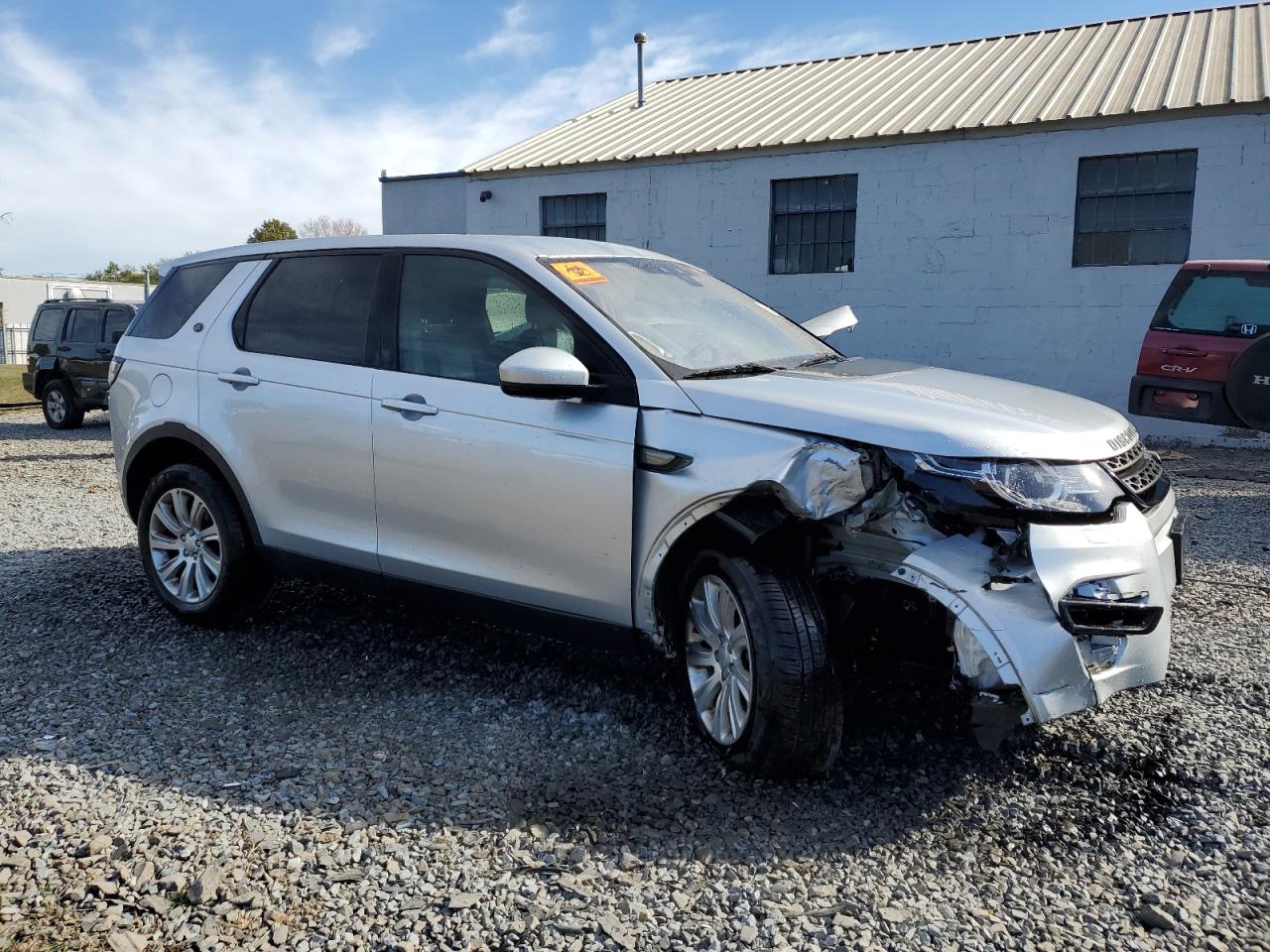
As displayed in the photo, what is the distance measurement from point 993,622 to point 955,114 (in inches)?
501

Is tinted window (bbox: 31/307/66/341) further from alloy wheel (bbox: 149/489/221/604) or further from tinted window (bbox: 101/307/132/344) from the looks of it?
alloy wheel (bbox: 149/489/221/604)

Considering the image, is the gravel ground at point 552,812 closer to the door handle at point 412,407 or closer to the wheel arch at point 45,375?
the door handle at point 412,407

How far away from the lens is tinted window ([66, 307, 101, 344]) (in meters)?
14.5

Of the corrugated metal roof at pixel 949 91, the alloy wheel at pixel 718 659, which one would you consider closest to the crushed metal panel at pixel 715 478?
the alloy wheel at pixel 718 659

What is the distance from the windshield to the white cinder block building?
979 cm

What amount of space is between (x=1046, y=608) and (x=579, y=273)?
81.4 inches

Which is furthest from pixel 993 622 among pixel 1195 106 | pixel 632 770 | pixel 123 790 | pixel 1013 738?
pixel 1195 106

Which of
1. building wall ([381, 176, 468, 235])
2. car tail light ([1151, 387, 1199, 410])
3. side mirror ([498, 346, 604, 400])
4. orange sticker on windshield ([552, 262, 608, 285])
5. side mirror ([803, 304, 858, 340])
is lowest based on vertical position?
car tail light ([1151, 387, 1199, 410])

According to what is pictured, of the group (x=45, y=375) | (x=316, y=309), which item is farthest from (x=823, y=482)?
(x=45, y=375)

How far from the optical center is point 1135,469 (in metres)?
3.27

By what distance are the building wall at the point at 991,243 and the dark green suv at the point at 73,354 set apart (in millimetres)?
8609

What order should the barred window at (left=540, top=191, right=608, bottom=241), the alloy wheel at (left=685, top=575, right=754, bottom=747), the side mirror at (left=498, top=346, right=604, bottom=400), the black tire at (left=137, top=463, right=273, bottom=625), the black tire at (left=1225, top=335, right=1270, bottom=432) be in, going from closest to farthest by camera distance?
1. the alloy wheel at (left=685, top=575, right=754, bottom=747)
2. the side mirror at (left=498, top=346, right=604, bottom=400)
3. the black tire at (left=137, top=463, right=273, bottom=625)
4. the black tire at (left=1225, top=335, right=1270, bottom=432)
5. the barred window at (left=540, top=191, right=608, bottom=241)

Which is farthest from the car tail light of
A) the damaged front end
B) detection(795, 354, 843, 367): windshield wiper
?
the damaged front end

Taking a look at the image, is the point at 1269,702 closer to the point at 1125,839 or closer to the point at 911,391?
the point at 1125,839
